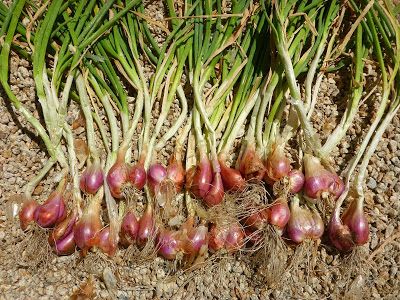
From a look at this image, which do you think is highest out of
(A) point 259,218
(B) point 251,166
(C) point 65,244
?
(B) point 251,166

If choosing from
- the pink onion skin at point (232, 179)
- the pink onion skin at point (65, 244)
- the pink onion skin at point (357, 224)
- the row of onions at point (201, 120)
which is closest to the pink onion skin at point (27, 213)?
the row of onions at point (201, 120)

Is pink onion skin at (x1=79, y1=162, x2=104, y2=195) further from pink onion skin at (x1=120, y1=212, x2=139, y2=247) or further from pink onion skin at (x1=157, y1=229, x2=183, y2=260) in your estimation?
pink onion skin at (x1=157, y1=229, x2=183, y2=260)

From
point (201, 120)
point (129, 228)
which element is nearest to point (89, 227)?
point (129, 228)

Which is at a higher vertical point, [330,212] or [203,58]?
[203,58]

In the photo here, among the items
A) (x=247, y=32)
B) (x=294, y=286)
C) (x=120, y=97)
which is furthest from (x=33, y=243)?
(x=247, y=32)

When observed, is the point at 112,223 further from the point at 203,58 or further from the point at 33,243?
the point at 203,58

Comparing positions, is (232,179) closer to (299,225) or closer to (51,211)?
(299,225)

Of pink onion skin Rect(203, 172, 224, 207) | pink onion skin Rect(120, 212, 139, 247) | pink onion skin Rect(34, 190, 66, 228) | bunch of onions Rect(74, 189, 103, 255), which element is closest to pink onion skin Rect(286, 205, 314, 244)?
pink onion skin Rect(203, 172, 224, 207)

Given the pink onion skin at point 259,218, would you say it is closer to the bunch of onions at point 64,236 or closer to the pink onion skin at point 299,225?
the pink onion skin at point 299,225
